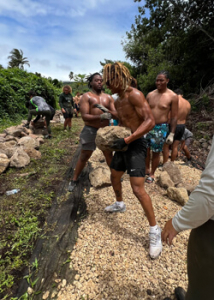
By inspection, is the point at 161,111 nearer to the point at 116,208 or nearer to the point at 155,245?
the point at 116,208

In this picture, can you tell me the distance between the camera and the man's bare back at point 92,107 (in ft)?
9.21

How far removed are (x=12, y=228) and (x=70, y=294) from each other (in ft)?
3.86

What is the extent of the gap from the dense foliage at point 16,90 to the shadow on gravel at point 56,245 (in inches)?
315

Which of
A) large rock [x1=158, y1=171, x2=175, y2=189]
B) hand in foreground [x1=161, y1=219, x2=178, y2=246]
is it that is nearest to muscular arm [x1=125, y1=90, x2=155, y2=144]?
hand in foreground [x1=161, y1=219, x2=178, y2=246]

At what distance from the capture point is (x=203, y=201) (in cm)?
75

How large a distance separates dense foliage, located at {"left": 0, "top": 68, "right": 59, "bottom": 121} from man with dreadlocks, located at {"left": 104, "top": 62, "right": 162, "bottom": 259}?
8773 mm

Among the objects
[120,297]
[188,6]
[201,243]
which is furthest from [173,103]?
[188,6]

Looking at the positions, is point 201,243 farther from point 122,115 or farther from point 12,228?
point 12,228

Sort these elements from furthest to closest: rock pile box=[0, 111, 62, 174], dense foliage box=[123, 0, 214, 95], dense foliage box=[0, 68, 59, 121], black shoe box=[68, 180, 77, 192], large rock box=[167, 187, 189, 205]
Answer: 1. dense foliage box=[0, 68, 59, 121]
2. dense foliage box=[123, 0, 214, 95]
3. rock pile box=[0, 111, 62, 174]
4. black shoe box=[68, 180, 77, 192]
5. large rock box=[167, 187, 189, 205]

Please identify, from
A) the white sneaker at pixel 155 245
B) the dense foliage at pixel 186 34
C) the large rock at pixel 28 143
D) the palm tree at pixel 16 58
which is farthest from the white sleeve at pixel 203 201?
the palm tree at pixel 16 58

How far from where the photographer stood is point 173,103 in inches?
119

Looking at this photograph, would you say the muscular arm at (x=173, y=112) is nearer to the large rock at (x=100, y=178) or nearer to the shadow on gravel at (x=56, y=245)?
the large rock at (x=100, y=178)

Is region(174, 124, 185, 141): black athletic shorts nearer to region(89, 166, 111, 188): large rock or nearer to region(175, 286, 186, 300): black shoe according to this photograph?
region(89, 166, 111, 188): large rock

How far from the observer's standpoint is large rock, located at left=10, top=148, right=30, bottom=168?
12.3ft
